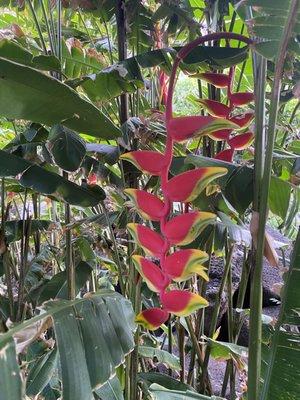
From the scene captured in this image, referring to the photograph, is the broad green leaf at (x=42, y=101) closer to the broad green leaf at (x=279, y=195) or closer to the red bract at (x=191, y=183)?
the red bract at (x=191, y=183)

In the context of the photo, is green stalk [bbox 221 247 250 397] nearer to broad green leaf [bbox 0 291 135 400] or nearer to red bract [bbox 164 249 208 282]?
broad green leaf [bbox 0 291 135 400]

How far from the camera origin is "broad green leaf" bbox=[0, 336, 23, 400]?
0.36 meters

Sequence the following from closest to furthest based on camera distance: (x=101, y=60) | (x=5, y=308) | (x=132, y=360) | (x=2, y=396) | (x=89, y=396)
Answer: (x=2, y=396), (x=89, y=396), (x=132, y=360), (x=101, y=60), (x=5, y=308)

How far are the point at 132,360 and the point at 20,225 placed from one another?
1.70 feet

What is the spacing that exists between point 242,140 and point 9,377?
0.43 m

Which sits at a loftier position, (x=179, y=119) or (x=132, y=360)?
(x=179, y=119)

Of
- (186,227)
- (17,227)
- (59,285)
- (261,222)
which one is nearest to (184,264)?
(186,227)

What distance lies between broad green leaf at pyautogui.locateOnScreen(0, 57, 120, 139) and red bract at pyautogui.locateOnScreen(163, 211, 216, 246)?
200mm

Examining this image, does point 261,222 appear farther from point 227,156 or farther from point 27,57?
point 27,57

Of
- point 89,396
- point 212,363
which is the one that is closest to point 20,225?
point 89,396

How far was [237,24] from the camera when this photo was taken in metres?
1.20

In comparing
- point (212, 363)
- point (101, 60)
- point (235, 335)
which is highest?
point (101, 60)

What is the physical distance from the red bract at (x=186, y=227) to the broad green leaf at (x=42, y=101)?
20cm

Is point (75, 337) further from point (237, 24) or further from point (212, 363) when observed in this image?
point (212, 363)
